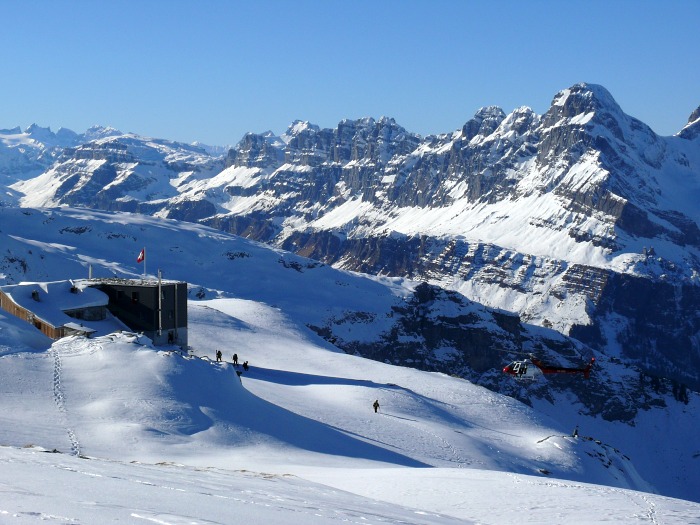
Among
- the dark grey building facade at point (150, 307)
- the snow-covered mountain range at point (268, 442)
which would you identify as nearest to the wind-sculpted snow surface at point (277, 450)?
the snow-covered mountain range at point (268, 442)

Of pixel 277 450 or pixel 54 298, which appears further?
pixel 54 298

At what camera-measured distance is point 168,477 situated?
2356 cm

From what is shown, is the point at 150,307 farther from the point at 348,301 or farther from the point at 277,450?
the point at 348,301

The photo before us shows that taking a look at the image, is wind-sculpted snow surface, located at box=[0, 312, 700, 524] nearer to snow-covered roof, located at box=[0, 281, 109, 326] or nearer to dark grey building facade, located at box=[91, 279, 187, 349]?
dark grey building facade, located at box=[91, 279, 187, 349]

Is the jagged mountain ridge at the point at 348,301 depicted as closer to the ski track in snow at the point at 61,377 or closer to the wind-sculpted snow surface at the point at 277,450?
the wind-sculpted snow surface at the point at 277,450

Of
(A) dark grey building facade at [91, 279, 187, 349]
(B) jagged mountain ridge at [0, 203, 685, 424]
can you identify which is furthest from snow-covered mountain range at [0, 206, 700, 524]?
(B) jagged mountain ridge at [0, 203, 685, 424]

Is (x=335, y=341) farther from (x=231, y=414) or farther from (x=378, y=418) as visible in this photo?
(x=231, y=414)

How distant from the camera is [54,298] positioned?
194ft

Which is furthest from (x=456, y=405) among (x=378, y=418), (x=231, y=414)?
(x=231, y=414)

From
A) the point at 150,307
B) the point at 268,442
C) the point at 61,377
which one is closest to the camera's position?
the point at 268,442

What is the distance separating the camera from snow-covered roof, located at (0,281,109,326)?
2232 inches

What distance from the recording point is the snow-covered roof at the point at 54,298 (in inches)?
2232

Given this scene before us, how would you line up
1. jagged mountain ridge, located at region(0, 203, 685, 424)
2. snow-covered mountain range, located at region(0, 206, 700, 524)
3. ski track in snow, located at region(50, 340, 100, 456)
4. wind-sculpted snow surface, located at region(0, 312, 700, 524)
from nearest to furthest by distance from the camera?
1. wind-sculpted snow surface, located at region(0, 312, 700, 524)
2. snow-covered mountain range, located at region(0, 206, 700, 524)
3. ski track in snow, located at region(50, 340, 100, 456)
4. jagged mountain ridge, located at region(0, 203, 685, 424)

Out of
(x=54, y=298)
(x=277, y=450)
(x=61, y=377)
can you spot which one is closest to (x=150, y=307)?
(x=54, y=298)
